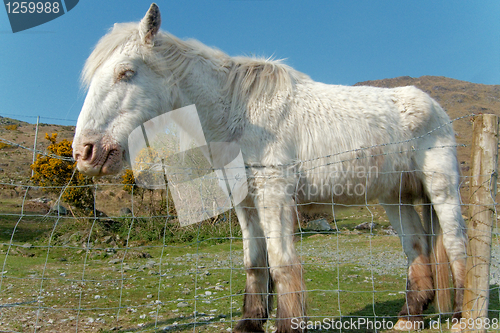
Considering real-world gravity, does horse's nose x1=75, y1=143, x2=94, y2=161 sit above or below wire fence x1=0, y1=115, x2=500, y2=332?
above

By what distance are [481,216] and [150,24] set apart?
10.1 ft

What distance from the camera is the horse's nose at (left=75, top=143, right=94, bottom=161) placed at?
266 cm

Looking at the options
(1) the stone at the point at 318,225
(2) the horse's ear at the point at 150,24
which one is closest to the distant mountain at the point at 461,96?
(1) the stone at the point at 318,225

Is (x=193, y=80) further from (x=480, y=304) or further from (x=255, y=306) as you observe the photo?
(x=480, y=304)

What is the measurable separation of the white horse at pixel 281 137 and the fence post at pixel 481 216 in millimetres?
358

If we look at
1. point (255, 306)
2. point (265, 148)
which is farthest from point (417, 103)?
point (255, 306)

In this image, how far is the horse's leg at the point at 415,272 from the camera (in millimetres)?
3556

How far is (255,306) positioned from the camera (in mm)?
3391

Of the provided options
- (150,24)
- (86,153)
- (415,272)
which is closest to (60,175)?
(86,153)

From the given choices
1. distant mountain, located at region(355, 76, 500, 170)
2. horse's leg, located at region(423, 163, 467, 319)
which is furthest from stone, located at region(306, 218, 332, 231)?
distant mountain, located at region(355, 76, 500, 170)

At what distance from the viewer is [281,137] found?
10.2ft

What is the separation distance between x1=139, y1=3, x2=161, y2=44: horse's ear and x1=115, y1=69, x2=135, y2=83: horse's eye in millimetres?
335

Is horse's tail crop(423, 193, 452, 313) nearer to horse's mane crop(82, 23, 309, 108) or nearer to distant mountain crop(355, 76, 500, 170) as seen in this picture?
horse's mane crop(82, 23, 309, 108)

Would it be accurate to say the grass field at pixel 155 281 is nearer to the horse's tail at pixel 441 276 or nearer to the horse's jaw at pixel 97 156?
the horse's tail at pixel 441 276
